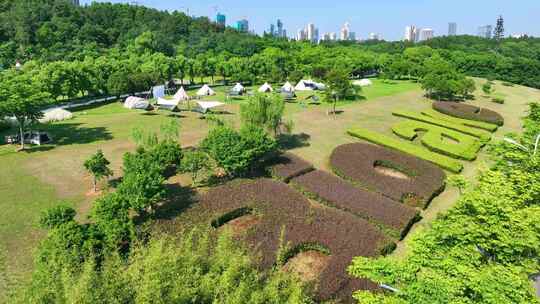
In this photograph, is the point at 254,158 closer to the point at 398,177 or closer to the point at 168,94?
the point at 398,177

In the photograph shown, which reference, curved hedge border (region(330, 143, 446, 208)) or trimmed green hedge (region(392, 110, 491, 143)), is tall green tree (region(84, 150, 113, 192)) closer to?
curved hedge border (region(330, 143, 446, 208))

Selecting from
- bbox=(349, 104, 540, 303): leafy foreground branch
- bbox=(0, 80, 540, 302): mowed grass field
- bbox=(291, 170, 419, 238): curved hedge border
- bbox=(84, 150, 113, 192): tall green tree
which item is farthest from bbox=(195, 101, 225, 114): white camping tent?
bbox=(349, 104, 540, 303): leafy foreground branch

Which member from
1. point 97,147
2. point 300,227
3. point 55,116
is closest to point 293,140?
point 300,227

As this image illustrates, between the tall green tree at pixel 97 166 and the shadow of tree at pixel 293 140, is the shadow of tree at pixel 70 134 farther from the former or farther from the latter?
the shadow of tree at pixel 293 140

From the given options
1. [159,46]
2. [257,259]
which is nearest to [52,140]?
[257,259]

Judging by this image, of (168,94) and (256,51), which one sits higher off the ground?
(256,51)

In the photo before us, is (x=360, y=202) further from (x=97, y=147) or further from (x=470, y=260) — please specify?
(x=97, y=147)

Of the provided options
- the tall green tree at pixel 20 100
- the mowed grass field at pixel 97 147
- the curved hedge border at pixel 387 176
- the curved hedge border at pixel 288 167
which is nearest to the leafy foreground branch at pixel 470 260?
the mowed grass field at pixel 97 147
